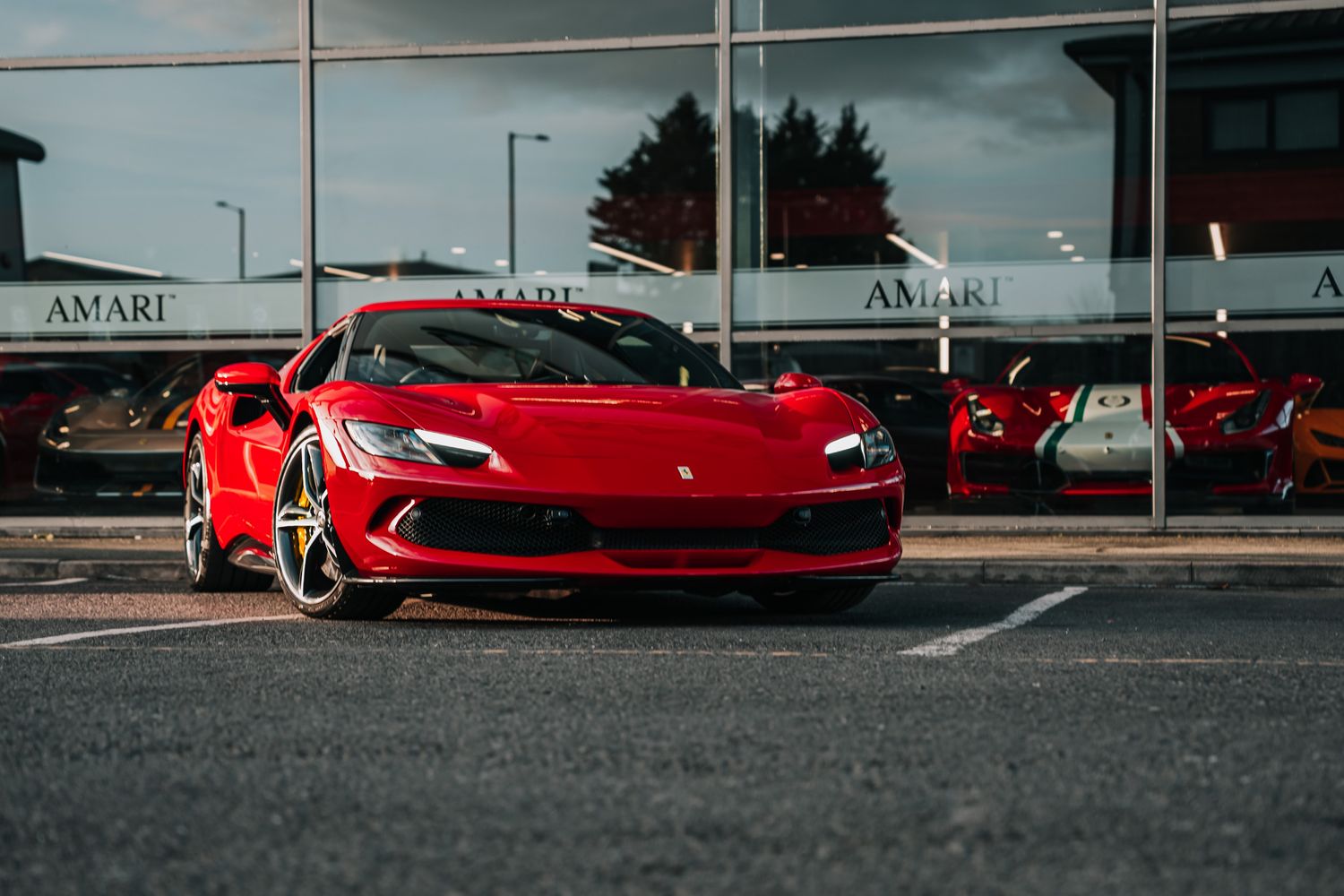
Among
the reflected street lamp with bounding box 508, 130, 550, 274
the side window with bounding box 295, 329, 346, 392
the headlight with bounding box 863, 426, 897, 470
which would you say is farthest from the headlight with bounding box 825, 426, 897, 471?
the reflected street lamp with bounding box 508, 130, 550, 274

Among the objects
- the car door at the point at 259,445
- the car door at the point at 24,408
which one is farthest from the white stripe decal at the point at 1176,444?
the car door at the point at 24,408

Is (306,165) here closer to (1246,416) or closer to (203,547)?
(203,547)

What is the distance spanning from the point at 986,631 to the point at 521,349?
230 cm

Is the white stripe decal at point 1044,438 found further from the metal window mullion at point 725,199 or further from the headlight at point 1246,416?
the metal window mullion at point 725,199

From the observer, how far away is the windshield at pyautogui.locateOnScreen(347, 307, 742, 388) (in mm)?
7418

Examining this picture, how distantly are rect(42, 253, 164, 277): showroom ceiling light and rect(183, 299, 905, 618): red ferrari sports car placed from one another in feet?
24.2

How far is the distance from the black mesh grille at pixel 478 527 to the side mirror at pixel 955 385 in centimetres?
757

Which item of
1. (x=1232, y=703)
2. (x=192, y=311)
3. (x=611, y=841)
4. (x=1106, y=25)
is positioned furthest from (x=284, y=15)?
(x=611, y=841)

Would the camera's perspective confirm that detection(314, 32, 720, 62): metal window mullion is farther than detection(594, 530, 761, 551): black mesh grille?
Yes

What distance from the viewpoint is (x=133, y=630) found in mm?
6715

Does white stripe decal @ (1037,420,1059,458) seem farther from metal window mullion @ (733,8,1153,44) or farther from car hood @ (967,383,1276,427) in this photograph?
metal window mullion @ (733,8,1153,44)

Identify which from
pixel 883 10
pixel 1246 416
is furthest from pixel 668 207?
pixel 1246 416

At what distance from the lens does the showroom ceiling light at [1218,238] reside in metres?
13.4

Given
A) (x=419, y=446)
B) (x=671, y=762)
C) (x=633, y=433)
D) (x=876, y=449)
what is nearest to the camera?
(x=671, y=762)
